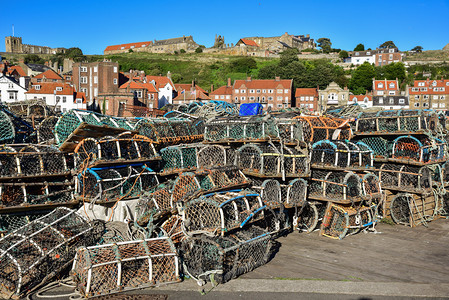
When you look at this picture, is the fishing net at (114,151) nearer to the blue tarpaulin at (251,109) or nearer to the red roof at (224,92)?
the blue tarpaulin at (251,109)

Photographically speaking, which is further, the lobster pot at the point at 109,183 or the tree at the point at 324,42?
the tree at the point at 324,42

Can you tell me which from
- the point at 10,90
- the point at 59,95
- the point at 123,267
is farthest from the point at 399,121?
the point at 10,90

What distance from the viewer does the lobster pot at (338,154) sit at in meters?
7.61

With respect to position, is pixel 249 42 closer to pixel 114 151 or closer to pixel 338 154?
pixel 338 154

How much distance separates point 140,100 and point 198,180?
2980 centimetres

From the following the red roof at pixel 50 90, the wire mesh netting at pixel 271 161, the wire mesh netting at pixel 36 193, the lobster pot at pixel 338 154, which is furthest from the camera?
the red roof at pixel 50 90

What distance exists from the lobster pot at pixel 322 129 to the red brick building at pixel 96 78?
31.5 meters

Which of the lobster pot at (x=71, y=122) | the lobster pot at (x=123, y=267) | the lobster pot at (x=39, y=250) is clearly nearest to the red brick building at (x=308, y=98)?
the lobster pot at (x=71, y=122)

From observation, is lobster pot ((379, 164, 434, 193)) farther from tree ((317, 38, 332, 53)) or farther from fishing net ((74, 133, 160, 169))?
tree ((317, 38, 332, 53))

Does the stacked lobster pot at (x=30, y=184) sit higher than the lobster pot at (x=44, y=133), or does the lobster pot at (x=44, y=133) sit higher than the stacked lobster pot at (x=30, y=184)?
the lobster pot at (x=44, y=133)

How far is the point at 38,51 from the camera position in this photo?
3356 inches

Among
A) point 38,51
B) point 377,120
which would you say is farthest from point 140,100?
point 38,51

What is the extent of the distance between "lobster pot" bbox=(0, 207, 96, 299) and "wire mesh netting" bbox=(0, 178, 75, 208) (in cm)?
67

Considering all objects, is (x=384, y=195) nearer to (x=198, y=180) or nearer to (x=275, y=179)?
(x=275, y=179)
